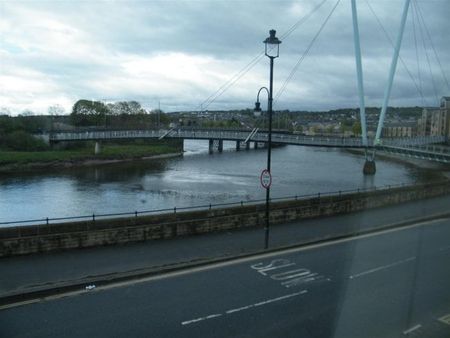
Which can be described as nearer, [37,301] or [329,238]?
[37,301]

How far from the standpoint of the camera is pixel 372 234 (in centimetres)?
1549

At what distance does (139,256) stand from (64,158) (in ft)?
173

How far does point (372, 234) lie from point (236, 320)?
9.06 meters

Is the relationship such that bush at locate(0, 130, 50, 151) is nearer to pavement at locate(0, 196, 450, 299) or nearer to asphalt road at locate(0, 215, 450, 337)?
pavement at locate(0, 196, 450, 299)

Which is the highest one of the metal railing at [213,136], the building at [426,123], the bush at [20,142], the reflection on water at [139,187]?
the building at [426,123]

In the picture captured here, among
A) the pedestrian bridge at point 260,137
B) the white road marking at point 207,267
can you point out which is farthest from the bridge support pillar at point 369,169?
the white road marking at point 207,267

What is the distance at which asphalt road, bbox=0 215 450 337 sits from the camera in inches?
294

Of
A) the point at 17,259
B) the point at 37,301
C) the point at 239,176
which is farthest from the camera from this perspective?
the point at 239,176

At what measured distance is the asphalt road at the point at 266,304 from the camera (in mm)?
7465

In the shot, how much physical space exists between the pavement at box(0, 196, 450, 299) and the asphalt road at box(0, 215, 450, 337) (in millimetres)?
781

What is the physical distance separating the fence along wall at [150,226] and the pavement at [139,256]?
11.5 inches

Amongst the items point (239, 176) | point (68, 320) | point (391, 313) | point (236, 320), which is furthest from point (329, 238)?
point (239, 176)

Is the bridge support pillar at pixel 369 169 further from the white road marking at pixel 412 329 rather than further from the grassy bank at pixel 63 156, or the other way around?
the white road marking at pixel 412 329

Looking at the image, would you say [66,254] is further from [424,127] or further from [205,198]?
[424,127]
